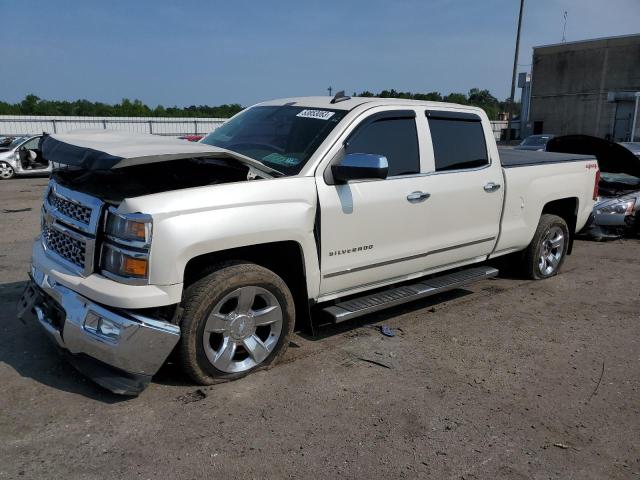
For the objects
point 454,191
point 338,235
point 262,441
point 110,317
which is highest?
point 454,191

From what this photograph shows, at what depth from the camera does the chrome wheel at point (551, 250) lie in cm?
640

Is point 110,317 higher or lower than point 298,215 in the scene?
A: lower

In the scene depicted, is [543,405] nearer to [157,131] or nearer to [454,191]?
[454,191]

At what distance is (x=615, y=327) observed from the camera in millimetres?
5105

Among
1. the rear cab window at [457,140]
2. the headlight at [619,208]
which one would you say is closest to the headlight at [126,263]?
the rear cab window at [457,140]

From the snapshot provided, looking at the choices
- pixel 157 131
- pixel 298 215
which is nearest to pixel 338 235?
pixel 298 215

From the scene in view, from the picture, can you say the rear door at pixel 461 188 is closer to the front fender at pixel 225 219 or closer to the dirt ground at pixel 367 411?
the dirt ground at pixel 367 411

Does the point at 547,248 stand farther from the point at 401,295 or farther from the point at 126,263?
the point at 126,263

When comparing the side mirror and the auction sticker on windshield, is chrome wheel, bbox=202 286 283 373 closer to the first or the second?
the side mirror

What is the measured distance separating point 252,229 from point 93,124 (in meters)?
30.3

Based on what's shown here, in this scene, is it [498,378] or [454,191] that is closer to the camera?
[498,378]

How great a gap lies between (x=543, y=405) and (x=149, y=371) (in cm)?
256

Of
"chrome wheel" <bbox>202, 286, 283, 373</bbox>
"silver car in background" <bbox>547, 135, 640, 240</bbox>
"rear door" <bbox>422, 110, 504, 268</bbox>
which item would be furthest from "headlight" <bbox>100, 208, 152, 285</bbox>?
"silver car in background" <bbox>547, 135, 640, 240</bbox>

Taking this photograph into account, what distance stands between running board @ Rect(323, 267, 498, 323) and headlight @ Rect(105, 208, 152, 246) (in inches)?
61.5
